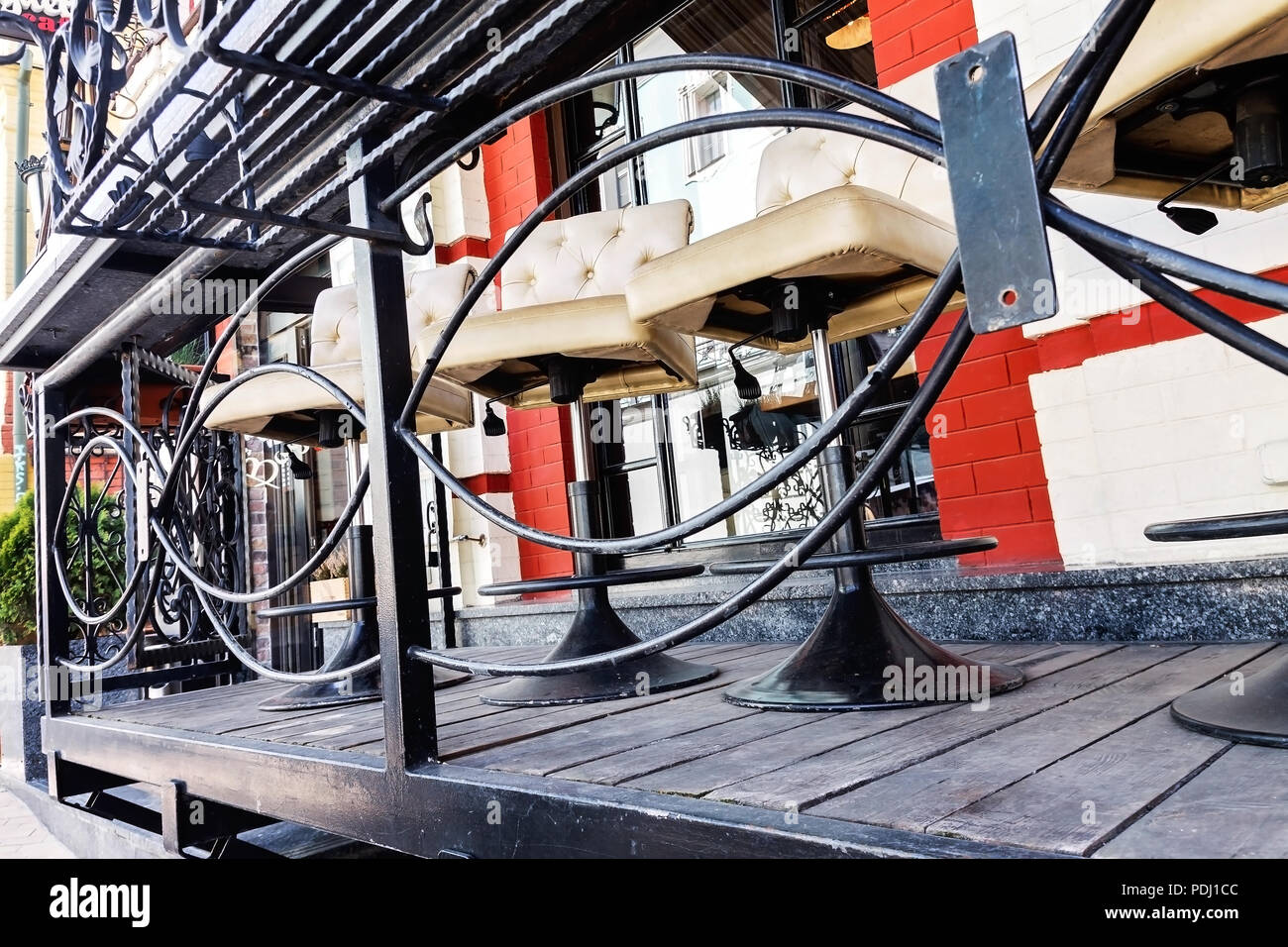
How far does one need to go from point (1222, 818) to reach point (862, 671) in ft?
2.30

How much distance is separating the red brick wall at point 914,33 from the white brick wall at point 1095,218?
1.34ft

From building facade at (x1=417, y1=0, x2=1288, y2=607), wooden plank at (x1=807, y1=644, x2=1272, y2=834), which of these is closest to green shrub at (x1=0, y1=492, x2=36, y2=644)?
building facade at (x1=417, y1=0, x2=1288, y2=607)

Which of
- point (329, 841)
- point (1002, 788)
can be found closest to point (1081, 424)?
point (1002, 788)

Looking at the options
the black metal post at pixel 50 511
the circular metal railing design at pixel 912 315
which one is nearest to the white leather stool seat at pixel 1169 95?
the circular metal railing design at pixel 912 315

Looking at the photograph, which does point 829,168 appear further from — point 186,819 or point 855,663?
point 186,819

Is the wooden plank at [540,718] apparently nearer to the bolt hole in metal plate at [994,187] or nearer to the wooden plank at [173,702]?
the bolt hole in metal plate at [994,187]

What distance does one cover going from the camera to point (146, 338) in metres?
2.36

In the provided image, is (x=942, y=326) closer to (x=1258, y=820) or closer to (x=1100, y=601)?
(x=1100, y=601)

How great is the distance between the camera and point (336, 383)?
1.70 metres

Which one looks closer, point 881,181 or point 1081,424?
point 881,181

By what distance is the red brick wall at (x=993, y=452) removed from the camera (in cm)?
275

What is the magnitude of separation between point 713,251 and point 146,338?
71.0 inches

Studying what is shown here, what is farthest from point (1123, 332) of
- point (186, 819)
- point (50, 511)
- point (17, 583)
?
point (17, 583)

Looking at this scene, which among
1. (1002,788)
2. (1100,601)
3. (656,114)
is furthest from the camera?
(656,114)
